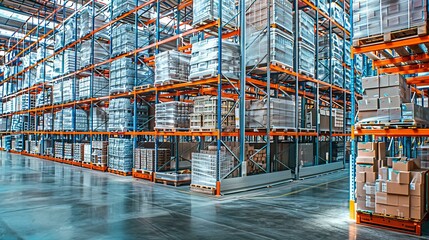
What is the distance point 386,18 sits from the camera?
492 centimetres

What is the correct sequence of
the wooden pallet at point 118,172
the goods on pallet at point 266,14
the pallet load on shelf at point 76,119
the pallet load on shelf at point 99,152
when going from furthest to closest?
the pallet load on shelf at point 76,119 → the pallet load on shelf at point 99,152 → the wooden pallet at point 118,172 → the goods on pallet at point 266,14

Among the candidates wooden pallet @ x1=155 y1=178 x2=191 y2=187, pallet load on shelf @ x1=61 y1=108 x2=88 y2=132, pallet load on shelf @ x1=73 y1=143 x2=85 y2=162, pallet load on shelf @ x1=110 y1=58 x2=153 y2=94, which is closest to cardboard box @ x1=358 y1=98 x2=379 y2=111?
wooden pallet @ x1=155 y1=178 x2=191 y2=187

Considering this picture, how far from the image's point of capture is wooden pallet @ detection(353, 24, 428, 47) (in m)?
4.60

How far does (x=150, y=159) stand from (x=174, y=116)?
1735 mm

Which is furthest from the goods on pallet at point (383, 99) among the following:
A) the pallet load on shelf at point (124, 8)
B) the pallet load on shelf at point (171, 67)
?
the pallet load on shelf at point (124, 8)

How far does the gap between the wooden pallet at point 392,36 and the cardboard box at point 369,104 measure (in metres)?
0.92

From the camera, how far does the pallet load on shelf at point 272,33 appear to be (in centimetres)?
884

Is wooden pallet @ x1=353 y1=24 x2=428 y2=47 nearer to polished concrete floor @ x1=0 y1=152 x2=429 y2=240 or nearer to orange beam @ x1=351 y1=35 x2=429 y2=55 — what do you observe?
orange beam @ x1=351 y1=35 x2=429 y2=55

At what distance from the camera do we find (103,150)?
40.6 feet

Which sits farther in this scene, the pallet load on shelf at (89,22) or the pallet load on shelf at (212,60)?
the pallet load on shelf at (89,22)

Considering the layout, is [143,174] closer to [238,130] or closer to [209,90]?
[209,90]

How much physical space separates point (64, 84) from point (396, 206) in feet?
51.1

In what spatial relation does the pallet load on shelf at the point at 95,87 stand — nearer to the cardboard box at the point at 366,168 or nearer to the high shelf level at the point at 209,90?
the high shelf level at the point at 209,90

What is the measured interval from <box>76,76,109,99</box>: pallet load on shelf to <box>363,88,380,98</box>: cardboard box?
11.1m
